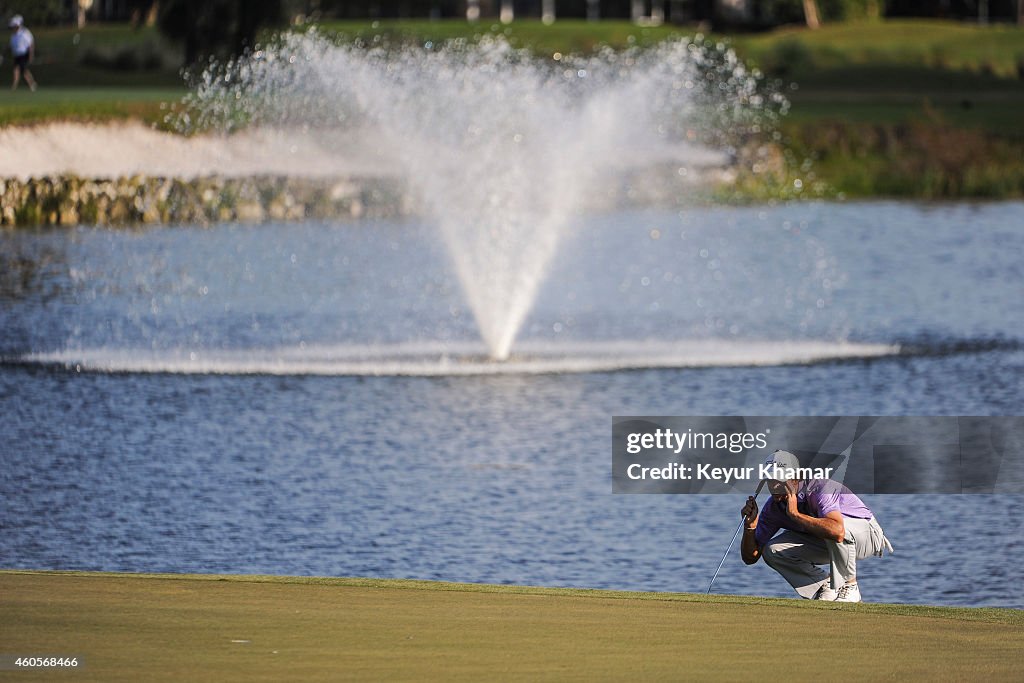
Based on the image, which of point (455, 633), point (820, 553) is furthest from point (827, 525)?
point (455, 633)

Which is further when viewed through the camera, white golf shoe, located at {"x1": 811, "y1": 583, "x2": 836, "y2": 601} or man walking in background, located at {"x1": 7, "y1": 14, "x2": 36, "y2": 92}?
man walking in background, located at {"x1": 7, "y1": 14, "x2": 36, "y2": 92}

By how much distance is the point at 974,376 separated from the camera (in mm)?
21094

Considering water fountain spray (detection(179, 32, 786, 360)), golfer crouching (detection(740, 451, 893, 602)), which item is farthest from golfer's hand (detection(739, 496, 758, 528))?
water fountain spray (detection(179, 32, 786, 360))

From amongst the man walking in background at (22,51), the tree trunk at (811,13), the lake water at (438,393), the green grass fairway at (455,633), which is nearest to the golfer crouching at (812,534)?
the green grass fairway at (455,633)

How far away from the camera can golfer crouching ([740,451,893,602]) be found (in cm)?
919

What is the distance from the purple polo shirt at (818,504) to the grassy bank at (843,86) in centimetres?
2884

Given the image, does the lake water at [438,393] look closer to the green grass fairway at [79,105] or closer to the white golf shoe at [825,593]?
the white golf shoe at [825,593]

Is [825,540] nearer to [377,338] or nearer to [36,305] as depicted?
[377,338]

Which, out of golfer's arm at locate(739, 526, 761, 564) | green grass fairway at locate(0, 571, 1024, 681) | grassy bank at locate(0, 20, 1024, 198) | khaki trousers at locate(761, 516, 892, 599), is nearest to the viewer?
green grass fairway at locate(0, 571, 1024, 681)

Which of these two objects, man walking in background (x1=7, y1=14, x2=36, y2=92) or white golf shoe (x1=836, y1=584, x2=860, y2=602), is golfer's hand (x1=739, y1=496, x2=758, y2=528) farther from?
man walking in background (x1=7, y1=14, x2=36, y2=92)

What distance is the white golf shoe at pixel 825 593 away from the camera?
9.28m

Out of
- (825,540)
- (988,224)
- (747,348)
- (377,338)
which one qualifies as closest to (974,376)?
(747,348)

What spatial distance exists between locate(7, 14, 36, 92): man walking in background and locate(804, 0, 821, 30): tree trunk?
123ft

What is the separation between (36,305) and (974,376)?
13965 mm
